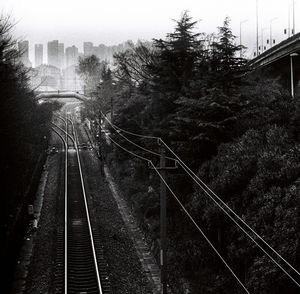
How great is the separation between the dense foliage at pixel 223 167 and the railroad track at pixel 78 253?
2.88 metres

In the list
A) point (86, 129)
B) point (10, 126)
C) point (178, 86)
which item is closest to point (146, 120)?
point (178, 86)

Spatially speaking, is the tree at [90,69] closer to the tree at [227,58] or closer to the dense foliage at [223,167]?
the dense foliage at [223,167]

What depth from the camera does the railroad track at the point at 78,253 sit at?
15.6m

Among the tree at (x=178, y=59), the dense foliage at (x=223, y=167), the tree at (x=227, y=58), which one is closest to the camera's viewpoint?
the dense foliage at (x=223, y=167)

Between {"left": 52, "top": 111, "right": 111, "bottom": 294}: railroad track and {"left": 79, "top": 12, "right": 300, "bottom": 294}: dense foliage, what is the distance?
2.88 m

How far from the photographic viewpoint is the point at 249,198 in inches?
562

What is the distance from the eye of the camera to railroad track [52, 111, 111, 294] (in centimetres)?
1564

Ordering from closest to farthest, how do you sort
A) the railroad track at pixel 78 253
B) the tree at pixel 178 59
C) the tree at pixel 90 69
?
the railroad track at pixel 78 253 < the tree at pixel 178 59 < the tree at pixel 90 69

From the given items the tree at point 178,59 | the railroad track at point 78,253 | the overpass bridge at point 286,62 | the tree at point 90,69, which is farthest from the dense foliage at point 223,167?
the tree at point 90,69

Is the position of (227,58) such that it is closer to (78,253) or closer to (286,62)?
(286,62)

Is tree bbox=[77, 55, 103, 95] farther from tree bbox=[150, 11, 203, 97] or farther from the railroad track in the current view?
tree bbox=[150, 11, 203, 97]

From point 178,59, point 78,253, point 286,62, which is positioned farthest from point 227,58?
point 78,253

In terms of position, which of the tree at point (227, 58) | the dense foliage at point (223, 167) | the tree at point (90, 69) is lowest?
the dense foliage at point (223, 167)

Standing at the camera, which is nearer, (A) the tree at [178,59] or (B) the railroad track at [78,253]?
(B) the railroad track at [78,253]
